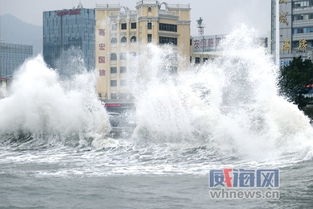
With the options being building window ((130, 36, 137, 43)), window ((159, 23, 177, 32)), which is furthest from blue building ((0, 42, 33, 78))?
window ((159, 23, 177, 32))

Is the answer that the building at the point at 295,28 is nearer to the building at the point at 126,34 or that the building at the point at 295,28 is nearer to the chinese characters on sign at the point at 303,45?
the chinese characters on sign at the point at 303,45

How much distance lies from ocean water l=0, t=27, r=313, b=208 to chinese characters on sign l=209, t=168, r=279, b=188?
373 mm

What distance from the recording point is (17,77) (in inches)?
1309

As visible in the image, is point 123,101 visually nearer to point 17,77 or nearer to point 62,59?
point 17,77

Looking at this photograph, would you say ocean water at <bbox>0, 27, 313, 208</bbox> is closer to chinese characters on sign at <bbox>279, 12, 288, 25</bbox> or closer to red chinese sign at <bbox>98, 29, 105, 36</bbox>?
chinese characters on sign at <bbox>279, 12, 288, 25</bbox>

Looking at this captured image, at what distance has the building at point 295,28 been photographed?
66.3 metres

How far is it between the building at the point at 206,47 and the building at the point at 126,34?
115 inches

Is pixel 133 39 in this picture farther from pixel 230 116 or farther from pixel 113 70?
pixel 230 116

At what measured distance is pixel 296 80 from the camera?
48844mm

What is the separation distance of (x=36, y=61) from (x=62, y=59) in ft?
346

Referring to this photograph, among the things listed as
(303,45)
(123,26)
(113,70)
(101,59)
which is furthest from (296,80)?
(101,59)

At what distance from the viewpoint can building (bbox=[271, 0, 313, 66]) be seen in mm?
66312

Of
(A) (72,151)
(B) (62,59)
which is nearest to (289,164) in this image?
(A) (72,151)

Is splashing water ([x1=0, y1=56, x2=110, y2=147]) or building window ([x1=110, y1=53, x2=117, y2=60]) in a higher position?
building window ([x1=110, y1=53, x2=117, y2=60])
